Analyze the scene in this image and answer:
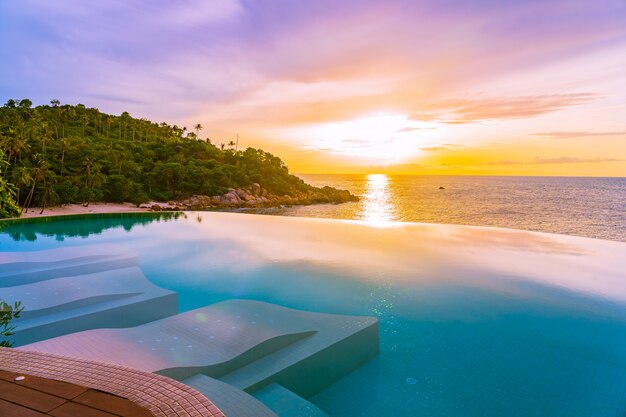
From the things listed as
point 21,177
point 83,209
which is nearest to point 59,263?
point 21,177

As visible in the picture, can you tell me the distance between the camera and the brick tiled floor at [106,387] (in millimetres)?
2197

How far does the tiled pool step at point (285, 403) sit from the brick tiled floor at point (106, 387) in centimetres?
217

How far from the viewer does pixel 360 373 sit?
5.66m

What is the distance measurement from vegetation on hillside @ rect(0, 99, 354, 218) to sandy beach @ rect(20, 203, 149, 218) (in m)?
0.58

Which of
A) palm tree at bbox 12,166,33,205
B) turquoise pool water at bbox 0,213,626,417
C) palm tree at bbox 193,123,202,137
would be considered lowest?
turquoise pool water at bbox 0,213,626,417

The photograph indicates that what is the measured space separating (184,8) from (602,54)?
16.0m

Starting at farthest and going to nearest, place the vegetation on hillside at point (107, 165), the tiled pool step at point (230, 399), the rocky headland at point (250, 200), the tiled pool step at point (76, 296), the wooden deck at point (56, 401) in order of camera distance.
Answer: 1. the rocky headland at point (250, 200)
2. the vegetation on hillside at point (107, 165)
3. the tiled pool step at point (76, 296)
4. the tiled pool step at point (230, 399)
5. the wooden deck at point (56, 401)

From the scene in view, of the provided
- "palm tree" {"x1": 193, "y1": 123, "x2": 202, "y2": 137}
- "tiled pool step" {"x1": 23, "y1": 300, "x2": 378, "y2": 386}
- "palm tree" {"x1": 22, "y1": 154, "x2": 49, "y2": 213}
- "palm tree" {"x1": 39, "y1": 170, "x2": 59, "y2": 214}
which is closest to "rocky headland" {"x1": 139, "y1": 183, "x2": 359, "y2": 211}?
"palm tree" {"x1": 39, "y1": 170, "x2": 59, "y2": 214}

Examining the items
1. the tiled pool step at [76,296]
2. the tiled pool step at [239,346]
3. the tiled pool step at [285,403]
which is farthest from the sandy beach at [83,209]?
the tiled pool step at [285,403]

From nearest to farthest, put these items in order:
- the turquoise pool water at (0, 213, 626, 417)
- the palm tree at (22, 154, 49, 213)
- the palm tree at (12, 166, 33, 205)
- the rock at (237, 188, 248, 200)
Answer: the turquoise pool water at (0, 213, 626, 417), the palm tree at (12, 166, 33, 205), the palm tree at (22, 154, 49, 213), the rock at (237, 188, 248, 200)

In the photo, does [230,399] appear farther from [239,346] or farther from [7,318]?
[7,318]

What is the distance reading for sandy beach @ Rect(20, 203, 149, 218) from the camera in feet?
87.3

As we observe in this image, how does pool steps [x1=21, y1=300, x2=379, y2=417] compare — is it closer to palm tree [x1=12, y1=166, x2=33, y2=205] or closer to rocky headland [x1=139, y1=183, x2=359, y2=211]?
palm tree [x1=12, y1=166, x2=33, y2=205]

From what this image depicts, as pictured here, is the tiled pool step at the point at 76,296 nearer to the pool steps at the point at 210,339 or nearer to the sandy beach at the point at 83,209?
the pool steps at the point at 210,339
